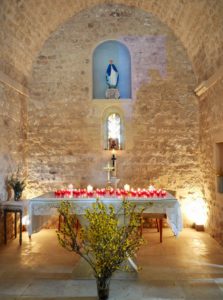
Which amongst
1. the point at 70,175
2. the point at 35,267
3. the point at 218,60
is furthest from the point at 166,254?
the point at 218,60

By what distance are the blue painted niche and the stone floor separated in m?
4.09

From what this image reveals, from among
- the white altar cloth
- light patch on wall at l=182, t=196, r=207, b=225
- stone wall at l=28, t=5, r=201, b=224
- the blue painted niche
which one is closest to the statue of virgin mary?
the blue painted niche

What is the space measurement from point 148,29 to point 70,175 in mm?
4289

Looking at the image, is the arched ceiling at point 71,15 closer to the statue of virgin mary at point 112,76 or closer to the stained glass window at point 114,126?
the statue of virgin mary at point 112,76

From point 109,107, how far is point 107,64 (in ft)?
4.09

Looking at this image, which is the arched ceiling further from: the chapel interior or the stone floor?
the stone floor

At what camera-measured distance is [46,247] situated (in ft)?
19.9

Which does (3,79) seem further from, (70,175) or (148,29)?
(148,29)

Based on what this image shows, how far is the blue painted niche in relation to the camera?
8.24m

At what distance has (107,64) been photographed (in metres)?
8.30

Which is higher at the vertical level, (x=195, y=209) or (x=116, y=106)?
(x=116, y=106)

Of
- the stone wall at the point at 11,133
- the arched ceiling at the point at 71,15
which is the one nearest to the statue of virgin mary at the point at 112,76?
the arched ceiling at the point at 71,15

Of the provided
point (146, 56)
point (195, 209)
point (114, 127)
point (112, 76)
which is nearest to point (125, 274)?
point (195, 209)

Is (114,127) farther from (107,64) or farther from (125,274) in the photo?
(125,274)
